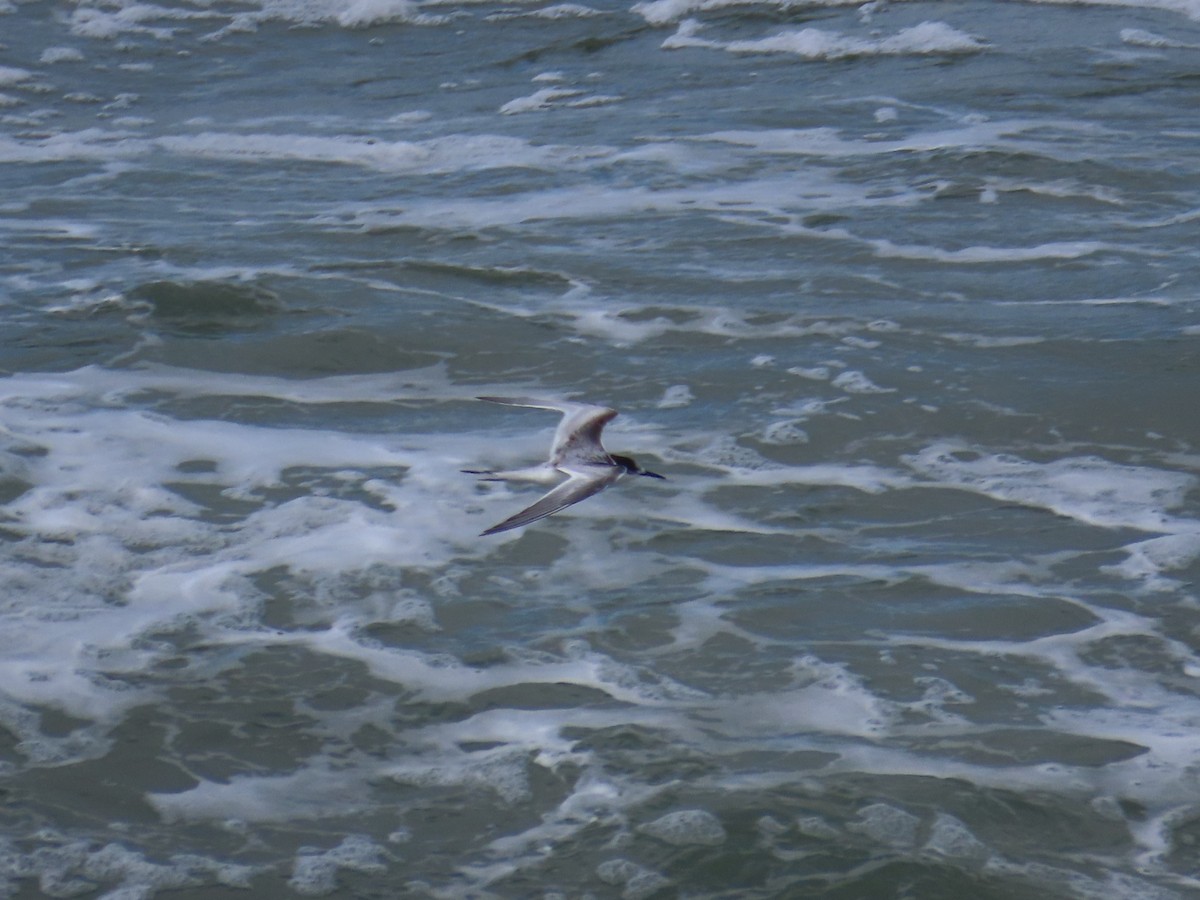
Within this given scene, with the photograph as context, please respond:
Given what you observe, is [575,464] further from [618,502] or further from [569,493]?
[618,502]

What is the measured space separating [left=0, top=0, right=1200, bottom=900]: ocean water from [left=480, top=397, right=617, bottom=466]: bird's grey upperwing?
1.21 ft

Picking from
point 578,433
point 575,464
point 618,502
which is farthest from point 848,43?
point 575,464

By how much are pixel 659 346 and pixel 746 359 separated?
50cm

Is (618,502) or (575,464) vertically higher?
(575,464)

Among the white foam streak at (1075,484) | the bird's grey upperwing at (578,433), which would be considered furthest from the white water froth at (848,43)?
the bird's grey upperwing at (578,433)

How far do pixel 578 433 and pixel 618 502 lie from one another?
0.45 meters

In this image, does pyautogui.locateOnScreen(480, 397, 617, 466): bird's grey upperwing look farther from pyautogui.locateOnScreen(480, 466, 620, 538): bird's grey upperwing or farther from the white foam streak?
the white foam streak

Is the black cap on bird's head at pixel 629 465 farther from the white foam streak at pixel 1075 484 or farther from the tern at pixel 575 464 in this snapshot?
the white foam streak at pixel 1075 484

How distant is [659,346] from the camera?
8.13 metres

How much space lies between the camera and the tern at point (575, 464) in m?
5.59

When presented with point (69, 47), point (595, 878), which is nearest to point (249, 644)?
point (595, 878)

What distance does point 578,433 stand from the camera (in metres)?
6.25

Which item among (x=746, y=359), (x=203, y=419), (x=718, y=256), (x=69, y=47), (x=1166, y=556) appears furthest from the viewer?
(x=69, y=47)

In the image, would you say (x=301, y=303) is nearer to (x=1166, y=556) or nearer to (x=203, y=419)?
(x=203, y=419)
